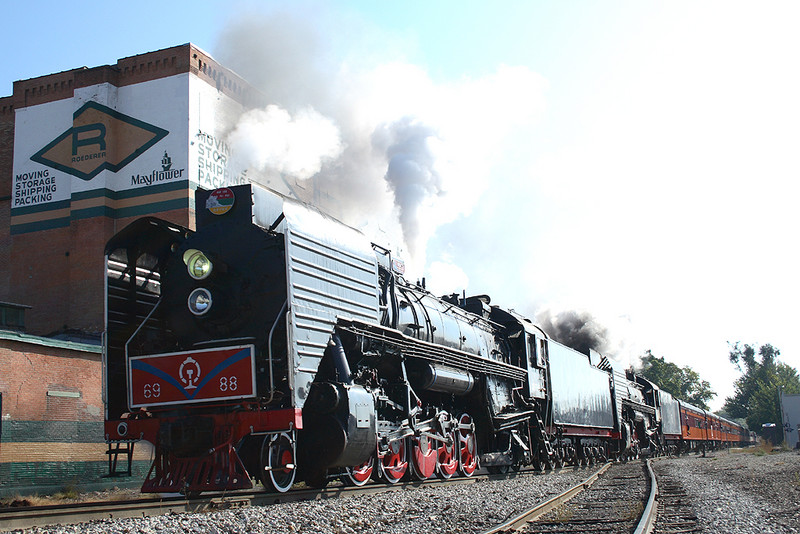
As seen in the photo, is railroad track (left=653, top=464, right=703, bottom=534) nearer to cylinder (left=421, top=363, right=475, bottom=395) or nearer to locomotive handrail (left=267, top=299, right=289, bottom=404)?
cylinder (left=421, top=363, right=475, bottom=395)

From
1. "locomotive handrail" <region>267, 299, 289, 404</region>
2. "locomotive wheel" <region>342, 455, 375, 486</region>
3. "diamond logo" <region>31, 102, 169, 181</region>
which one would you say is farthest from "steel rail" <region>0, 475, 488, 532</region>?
"diamond logo" <region>31, 102, 169, 181</region>

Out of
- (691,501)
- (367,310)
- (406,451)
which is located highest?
(367,310)

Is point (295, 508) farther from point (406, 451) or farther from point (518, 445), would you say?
point (518, 445)

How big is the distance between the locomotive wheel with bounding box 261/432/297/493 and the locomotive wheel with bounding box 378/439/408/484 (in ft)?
5.85

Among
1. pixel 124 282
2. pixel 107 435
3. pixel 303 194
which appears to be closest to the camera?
pixel 107 435

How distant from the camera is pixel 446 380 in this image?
435 inches

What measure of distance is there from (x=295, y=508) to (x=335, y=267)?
3098 mm

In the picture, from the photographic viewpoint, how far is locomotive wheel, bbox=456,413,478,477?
39.3 ft

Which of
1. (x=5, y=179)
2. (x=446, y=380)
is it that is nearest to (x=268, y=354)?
(x=446, y=380)

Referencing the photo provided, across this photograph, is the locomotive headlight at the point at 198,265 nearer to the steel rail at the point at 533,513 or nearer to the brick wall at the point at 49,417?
the steel rail at the point at 533,513

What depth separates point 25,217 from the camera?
2994 centimetres

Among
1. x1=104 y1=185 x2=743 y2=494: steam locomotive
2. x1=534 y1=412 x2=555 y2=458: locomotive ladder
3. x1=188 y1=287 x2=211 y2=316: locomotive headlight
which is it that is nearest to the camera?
x1=104 y1=185 x2=743 y2=494: steam locomotive

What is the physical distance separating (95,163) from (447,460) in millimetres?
22364

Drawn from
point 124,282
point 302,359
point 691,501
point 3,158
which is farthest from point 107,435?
point 3,158
